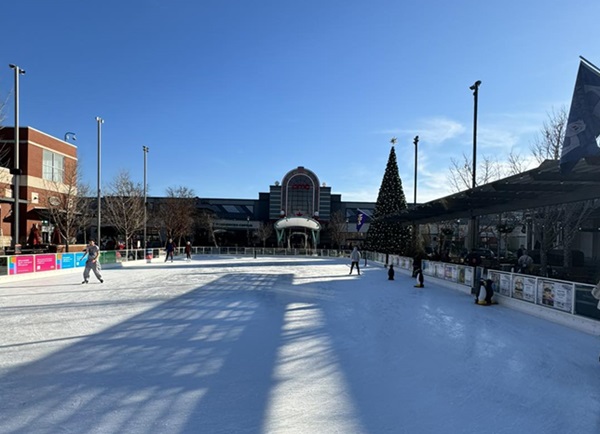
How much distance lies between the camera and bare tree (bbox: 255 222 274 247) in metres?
57.1

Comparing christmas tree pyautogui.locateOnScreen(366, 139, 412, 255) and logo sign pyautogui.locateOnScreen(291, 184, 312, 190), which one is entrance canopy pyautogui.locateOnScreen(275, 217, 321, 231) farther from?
logo sign pyautogui.locateOnScreen(291, 184, 312, 190)

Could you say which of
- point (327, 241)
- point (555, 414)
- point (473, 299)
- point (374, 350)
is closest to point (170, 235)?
point (327, 241)

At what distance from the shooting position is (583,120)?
22.6ft

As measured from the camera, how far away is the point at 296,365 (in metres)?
5.52

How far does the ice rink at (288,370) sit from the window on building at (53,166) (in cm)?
2545

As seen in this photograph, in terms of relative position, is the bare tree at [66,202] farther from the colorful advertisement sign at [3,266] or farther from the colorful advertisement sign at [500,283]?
the colorful advertisement sign at [500,283]

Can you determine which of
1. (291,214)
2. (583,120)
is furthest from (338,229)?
(583,120)

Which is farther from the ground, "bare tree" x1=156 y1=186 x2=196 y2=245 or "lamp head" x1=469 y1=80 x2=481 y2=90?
"lamp head" x1=469 y1=80 x2=481 y2=90

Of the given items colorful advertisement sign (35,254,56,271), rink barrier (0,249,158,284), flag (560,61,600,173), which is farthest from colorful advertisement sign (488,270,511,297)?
colorful advertisement sign (35,254,56,271)

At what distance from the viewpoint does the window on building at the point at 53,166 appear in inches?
1235

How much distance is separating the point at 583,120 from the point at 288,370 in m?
6.70

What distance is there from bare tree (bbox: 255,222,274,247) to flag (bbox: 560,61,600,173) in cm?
5039

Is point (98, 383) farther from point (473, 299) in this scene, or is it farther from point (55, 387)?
point (473, 299)

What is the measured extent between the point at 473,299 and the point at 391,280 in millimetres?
5687
